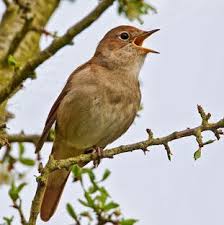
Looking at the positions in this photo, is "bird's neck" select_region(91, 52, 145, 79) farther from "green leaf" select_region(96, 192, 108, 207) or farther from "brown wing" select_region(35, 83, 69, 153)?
"green leaf" select_region(96, 192, 108, 207)

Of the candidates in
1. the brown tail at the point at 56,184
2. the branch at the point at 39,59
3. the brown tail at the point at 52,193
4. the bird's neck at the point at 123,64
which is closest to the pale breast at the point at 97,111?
the brown tail at the point at 56,184

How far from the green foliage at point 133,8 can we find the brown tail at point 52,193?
183 cm

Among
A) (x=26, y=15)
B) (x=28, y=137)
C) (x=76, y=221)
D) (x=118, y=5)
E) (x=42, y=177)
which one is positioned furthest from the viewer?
(x=28, y=137)

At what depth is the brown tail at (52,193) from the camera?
21.5 feet

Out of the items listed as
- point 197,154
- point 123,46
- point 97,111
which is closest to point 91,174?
point 197,154

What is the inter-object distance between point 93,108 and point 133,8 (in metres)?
1.26

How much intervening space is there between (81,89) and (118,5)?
4.09 ft

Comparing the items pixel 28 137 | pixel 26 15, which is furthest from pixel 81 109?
pixel 26 15

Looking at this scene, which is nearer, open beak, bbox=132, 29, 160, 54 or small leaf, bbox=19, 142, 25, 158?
small leaf, bbox=19, 142, 25, 158

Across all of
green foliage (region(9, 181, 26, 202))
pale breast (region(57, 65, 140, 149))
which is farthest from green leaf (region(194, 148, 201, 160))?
Result: pale breast (region(57, 65, 140, 149))

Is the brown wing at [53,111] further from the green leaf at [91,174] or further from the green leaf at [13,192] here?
the green leaf at [91,174]

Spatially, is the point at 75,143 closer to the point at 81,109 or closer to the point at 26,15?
the point at 81,109

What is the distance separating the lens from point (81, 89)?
6512mm

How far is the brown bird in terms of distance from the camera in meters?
6.45
